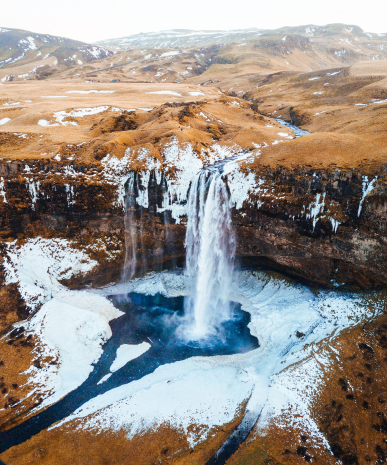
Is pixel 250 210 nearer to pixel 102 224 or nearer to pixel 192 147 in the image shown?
pixel 192 147

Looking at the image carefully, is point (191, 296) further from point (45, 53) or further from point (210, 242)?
point (45, 53)

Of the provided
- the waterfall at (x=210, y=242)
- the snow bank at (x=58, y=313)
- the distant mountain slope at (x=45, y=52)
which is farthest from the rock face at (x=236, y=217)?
the distant mountain slope at (x=45, y=52)

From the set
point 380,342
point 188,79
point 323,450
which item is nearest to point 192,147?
point 380,342

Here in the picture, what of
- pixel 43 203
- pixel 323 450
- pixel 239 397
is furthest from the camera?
pixel 43 203

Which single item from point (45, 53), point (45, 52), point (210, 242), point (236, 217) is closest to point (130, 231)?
point (210, 242)

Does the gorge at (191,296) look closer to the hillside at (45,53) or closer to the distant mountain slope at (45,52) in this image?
the hillside at (45,53)

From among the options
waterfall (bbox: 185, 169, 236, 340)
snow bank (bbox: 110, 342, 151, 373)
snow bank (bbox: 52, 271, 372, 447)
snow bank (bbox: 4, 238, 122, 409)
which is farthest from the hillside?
snow bank (bbox: 52, 271, 372, 447)

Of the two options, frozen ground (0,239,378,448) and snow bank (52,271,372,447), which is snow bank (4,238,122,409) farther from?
snow bank (52,271,372,447)
